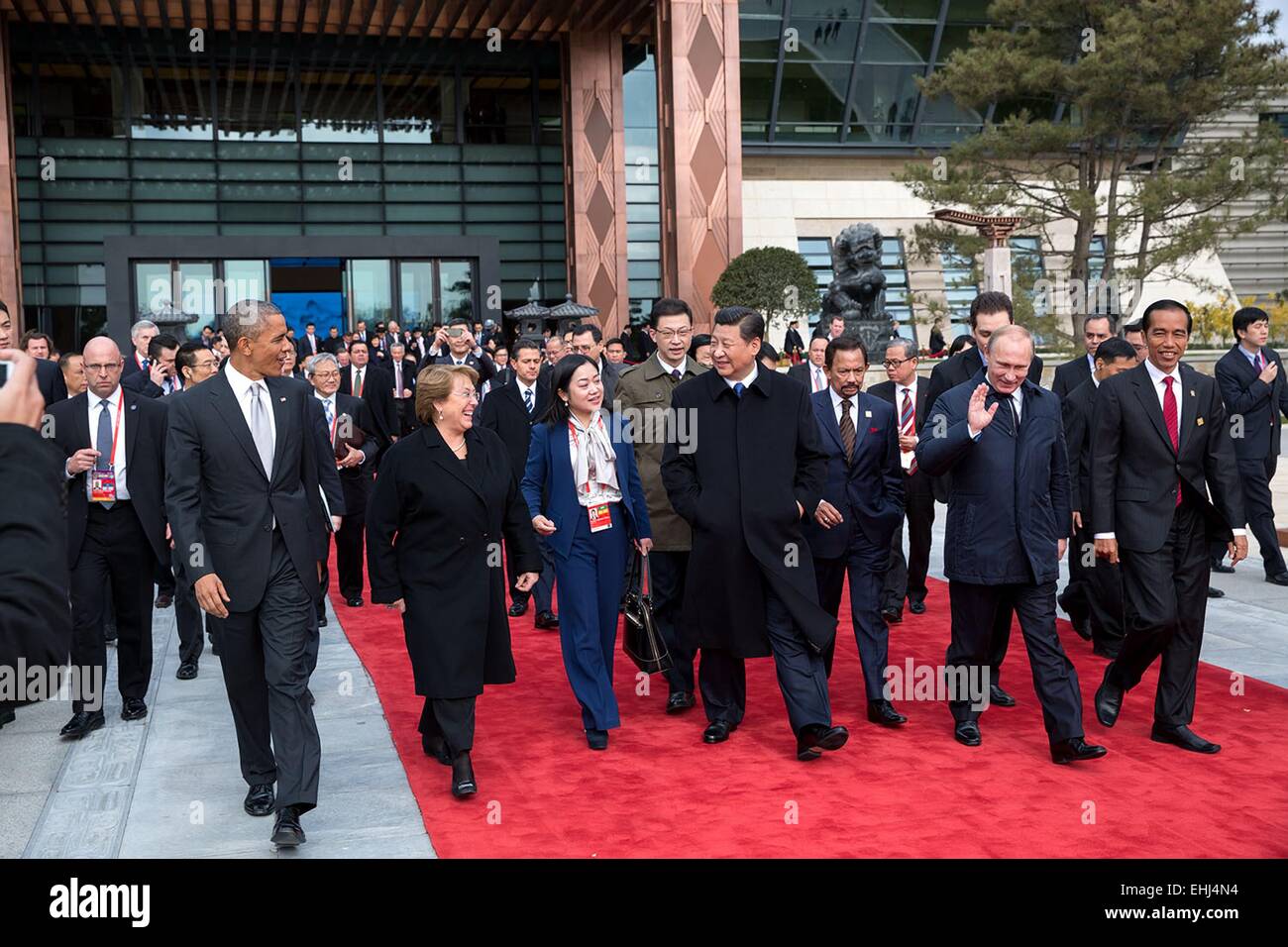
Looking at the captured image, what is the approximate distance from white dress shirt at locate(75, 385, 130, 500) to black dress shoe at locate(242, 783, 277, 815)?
2323 millimetres

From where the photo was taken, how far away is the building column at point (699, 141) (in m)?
27.0

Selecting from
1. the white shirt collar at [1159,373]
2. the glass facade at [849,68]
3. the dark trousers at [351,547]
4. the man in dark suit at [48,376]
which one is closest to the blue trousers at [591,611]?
the white shirt collar at [1159,373]

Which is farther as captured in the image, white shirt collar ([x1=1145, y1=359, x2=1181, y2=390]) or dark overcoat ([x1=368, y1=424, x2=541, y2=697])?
white shirt collar ([x1=1145, y1=359, x2=1181, y2=390])

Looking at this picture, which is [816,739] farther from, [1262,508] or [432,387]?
[1262,508]

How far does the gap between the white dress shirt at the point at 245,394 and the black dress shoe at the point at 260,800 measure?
4.89 feet

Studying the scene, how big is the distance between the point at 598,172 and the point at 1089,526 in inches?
1034

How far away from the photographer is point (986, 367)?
304 inches

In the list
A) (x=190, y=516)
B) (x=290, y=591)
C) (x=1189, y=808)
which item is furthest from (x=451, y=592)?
(x=1189, y=808)

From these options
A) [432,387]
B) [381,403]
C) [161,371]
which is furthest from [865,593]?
[161,371]

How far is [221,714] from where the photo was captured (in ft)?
23.3

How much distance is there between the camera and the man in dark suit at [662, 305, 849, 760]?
239 inches

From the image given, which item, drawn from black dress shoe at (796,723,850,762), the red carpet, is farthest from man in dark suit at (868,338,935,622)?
black dress shoe at (796,723,850,762)

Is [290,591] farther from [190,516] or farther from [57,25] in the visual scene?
[57,25]

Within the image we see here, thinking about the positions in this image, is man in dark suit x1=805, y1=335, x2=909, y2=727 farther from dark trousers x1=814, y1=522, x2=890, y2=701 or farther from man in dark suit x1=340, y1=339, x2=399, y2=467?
man in dark suit x1=340, y1=339, x2=399, y2=467
